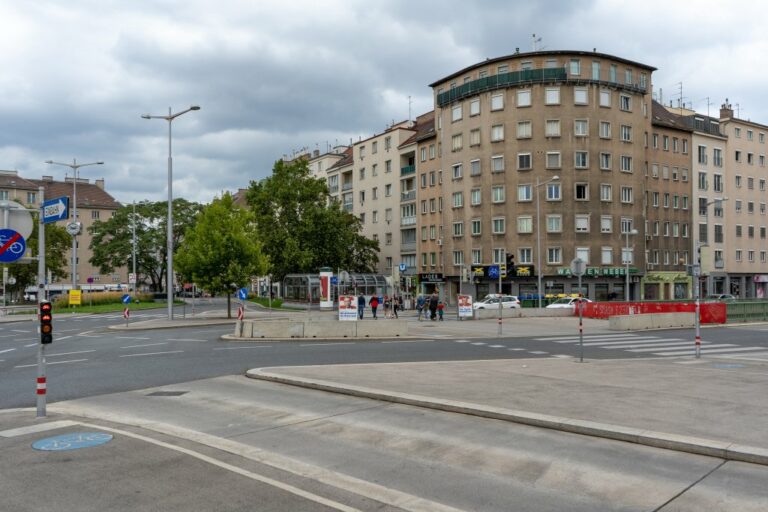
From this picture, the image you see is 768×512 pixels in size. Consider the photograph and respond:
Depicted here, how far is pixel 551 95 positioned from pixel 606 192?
973 cm

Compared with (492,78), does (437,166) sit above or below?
below

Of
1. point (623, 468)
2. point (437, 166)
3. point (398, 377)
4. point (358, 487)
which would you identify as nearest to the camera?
point (358, 487)

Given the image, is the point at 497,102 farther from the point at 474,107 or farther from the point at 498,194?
the point at 498,194

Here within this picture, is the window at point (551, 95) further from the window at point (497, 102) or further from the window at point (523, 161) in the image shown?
the window at point (523, 161)

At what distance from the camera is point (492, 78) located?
180 feet

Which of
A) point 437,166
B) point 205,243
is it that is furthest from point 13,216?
point 437,166

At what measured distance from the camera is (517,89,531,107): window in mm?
53625

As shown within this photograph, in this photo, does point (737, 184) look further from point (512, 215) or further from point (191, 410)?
point (191, 410)

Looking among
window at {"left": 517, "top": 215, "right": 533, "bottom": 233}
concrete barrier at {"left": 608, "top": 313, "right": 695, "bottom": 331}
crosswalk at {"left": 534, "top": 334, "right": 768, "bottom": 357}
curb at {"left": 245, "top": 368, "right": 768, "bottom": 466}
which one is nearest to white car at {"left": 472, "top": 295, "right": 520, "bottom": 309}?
window at {"left": 517, "top": 215, "right": 533, "bottom": 233}

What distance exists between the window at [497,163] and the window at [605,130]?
8800 mm

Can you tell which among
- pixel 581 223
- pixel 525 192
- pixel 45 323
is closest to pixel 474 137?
pixel 525 192

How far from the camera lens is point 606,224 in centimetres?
5381

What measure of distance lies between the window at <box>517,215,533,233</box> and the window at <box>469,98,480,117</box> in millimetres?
10635

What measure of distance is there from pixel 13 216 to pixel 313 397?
5605 mm
